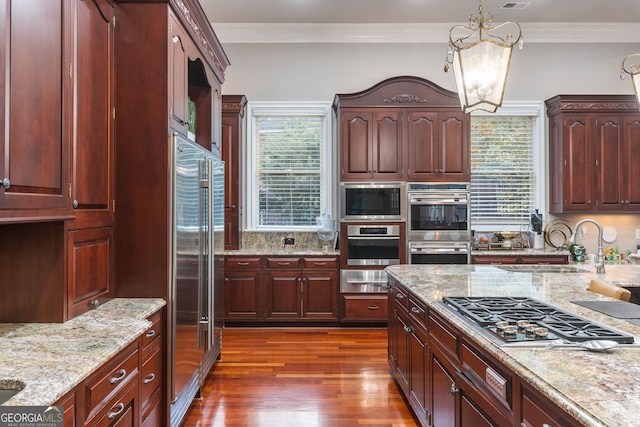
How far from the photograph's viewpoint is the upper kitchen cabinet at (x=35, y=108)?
1.43m

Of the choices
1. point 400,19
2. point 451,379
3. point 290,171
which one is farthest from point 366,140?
point 451,379

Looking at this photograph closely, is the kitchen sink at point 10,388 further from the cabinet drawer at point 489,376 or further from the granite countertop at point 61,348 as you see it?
the cabinet drawer at point 489,376

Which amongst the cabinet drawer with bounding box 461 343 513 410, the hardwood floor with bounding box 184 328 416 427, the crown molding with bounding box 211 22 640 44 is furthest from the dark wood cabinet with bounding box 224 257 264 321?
the cabinet drawer with bounding box 461 343 513 410

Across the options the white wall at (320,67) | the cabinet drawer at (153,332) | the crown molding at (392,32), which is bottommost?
the cabinet drawer at (153,332)

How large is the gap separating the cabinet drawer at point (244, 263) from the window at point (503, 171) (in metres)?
2.78

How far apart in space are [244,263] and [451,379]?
3.17m

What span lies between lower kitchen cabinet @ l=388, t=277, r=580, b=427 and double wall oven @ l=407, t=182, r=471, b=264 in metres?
1.71

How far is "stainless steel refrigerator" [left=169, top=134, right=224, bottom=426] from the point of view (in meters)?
2.42

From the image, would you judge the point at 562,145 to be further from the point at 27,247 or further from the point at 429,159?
the point at 27,247

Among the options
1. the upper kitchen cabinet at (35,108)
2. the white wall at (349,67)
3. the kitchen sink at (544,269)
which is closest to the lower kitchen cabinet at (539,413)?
the upper kitchen cabinet at (35,108)

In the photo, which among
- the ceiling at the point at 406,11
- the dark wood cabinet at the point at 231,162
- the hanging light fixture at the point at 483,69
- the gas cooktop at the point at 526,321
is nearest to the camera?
the gas cooktop at the point at 526,321

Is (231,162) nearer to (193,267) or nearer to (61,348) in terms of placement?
(193,267)

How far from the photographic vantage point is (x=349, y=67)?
5363 mm

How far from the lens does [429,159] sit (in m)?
4.82
